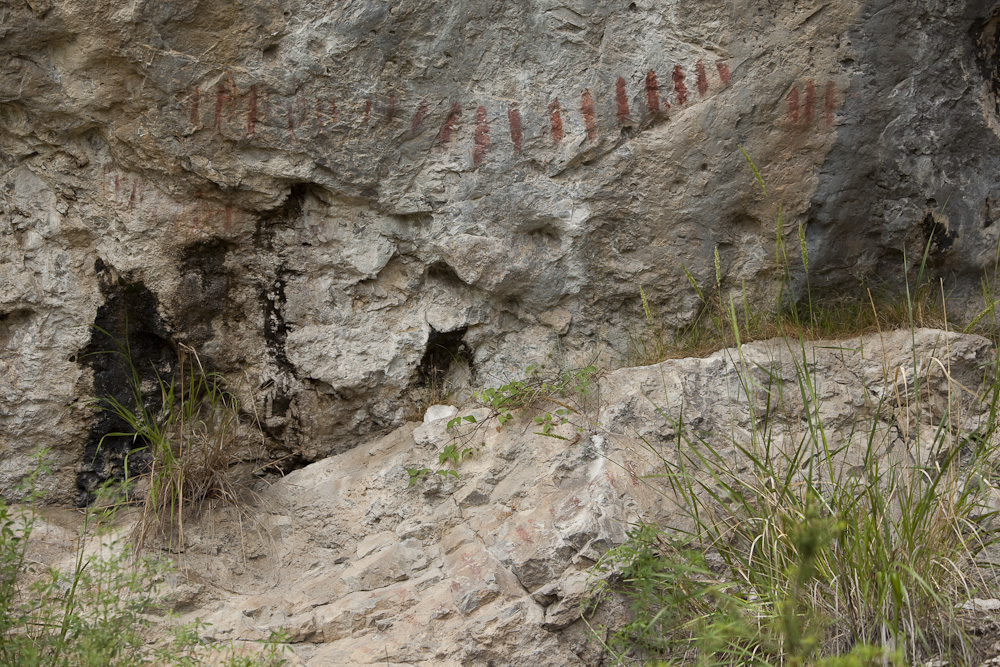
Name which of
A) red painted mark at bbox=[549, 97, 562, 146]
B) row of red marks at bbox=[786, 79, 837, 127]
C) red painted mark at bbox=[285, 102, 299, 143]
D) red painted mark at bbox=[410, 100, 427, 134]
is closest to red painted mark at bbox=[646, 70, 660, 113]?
red painted mark at bbox=[549, 97, 562, 146]

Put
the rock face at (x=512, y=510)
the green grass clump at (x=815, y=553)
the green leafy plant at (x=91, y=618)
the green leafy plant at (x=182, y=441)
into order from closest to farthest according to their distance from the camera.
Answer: the green grass clump at (x=815, y=553) → the green leafy plant at (x=91, y=618) → the rock face at (x=512, y=510) → the green leafy plant at (x=182, y=441)

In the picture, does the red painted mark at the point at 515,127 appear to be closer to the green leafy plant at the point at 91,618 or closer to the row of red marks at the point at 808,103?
the row of red marks at the point at 808,103

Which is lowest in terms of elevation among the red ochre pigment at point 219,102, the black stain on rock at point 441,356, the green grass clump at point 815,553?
the green grass clump at point 815,553

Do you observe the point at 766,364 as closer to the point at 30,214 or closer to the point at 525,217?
the point at 525,217

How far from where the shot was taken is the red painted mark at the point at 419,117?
2865 mm

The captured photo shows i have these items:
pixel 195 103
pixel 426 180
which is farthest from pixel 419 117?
pixel 195 103

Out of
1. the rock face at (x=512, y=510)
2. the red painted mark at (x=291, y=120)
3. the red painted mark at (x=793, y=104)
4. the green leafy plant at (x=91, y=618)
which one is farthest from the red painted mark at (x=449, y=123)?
the green leafy plant at (x=91, y=618)

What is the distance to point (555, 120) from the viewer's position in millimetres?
2893

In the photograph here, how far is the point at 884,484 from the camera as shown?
246cm

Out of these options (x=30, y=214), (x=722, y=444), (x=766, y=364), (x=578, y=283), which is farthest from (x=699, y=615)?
(x=30, y=214)

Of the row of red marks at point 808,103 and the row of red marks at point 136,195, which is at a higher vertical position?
the row of red marks at point 136,195

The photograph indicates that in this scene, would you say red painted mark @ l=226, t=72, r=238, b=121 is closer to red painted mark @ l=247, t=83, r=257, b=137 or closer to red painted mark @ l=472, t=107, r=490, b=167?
red painted mark @ l=247, t=83, r=257, b=137

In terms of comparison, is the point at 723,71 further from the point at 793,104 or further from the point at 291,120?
the point at 291,120

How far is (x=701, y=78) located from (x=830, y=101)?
0.43 metres
